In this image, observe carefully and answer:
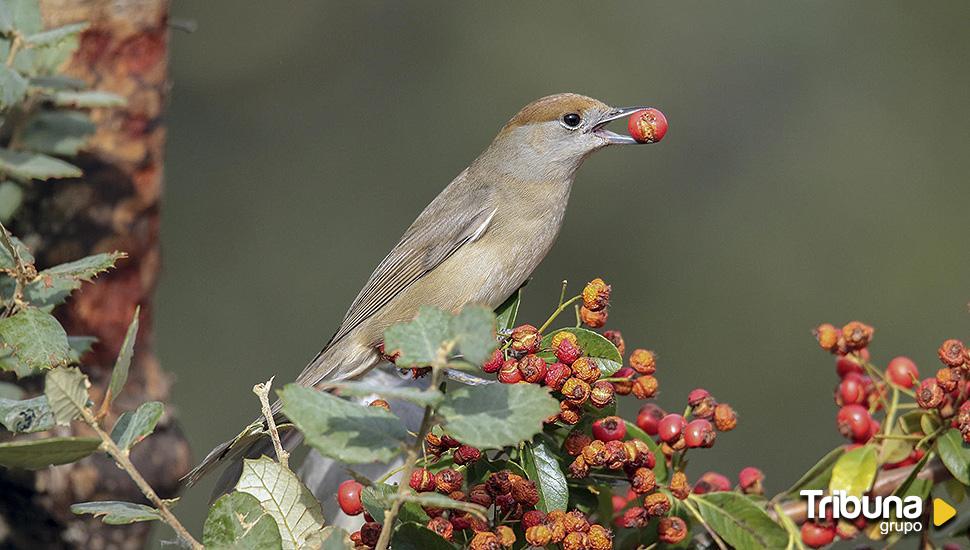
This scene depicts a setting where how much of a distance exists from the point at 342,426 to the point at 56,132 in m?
1.47

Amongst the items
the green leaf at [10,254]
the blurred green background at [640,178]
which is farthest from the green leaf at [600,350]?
the blurred green background at [640,178]

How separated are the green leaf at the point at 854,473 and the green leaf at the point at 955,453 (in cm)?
15

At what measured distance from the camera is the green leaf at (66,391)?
1.61m

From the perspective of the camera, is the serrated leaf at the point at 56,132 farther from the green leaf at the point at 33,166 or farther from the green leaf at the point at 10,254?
the green leaf at the point at 10,254

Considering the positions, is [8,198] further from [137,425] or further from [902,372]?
[902,372]

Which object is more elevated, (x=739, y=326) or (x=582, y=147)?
(x=582, y=147)

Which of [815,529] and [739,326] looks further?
[739,326]

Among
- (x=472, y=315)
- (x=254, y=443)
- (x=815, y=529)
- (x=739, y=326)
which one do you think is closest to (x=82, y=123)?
(x=254, y=443)

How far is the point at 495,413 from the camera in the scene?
146cm

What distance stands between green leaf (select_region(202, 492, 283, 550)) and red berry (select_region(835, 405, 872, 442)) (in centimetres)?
146

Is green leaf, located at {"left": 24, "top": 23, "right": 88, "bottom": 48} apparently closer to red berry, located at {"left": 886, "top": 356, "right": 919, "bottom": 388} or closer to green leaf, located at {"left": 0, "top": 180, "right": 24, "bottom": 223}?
green leaf, located at {"left": 0, "top": 180, "right": 24, "bottom": 223}

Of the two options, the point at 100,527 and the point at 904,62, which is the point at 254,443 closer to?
the point at 100,527

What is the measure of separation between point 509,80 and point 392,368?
5.62 m

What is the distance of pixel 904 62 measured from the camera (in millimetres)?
8414
